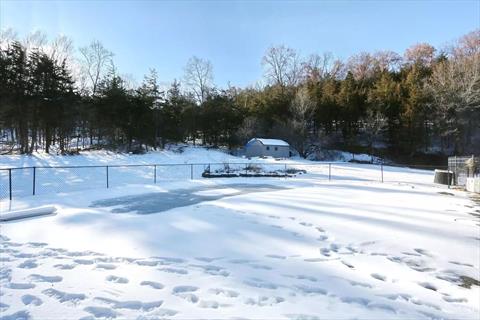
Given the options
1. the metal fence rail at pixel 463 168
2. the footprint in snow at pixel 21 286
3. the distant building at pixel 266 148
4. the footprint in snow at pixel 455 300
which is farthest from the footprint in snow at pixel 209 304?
the distant building at pixel 266 148

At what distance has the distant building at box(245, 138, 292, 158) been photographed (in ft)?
136

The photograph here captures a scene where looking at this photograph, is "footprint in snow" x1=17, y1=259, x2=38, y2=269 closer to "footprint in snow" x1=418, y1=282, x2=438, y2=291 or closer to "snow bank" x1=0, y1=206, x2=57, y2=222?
"snow bank" x1=0, y1=206, x2=57, y2=222

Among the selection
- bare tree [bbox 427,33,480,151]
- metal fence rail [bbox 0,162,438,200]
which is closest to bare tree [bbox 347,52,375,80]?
bare tree [bbox 427,33,480,151]

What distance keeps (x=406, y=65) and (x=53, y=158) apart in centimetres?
5827

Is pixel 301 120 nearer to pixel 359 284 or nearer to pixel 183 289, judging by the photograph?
pixel 359 284

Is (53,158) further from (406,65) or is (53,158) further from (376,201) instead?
(406,65)

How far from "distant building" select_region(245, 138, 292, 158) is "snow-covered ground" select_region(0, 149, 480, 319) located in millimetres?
32206

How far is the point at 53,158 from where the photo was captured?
25656 mm

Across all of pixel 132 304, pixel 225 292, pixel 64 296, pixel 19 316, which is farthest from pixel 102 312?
pixel 225 292

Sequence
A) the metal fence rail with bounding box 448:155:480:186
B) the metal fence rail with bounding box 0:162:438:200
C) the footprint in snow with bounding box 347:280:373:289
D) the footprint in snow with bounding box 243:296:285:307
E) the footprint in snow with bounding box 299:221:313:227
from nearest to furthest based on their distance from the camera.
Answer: the footprint in snow with bounding box 243:296:285:307, the footprint in snow with bounding box 347:280:373:289, the footprint in snow with bounding box 299:221:313:227, the metal fence rail with bounding box 0:162:438:200, the metal fence rail with bounding box 448:155:480:186

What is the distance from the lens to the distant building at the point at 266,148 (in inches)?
1630

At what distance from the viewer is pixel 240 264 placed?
4840mm

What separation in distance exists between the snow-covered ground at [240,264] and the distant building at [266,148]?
32.2 m

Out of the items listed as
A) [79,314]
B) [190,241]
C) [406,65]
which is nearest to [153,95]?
[190,241]
